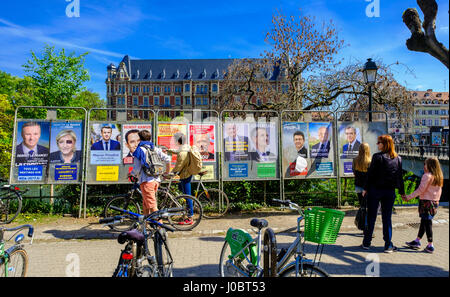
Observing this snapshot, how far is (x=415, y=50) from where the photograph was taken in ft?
14.8

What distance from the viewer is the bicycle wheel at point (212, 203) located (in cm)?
747

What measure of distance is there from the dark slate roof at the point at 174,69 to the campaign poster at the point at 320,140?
87.2m

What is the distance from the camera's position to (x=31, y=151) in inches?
285

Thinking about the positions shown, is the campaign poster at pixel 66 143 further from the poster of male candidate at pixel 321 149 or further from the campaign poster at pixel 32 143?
the poster of male candidate at pixel 321 149

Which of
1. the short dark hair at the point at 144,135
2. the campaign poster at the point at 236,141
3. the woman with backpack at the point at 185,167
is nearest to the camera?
the short dark hair at the point at 144,135

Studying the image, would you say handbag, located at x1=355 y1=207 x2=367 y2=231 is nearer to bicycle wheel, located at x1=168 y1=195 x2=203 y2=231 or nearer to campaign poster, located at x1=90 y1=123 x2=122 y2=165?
bicycle wheel, located at x1=168 y1=195 x2=203 y2=231

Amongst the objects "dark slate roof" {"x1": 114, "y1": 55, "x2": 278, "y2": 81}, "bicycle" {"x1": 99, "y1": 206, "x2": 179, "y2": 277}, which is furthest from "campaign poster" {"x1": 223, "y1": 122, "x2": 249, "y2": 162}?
"dark slate roof" {"x1": 114, "y1": 55, "x2": 278, "y2": 81}

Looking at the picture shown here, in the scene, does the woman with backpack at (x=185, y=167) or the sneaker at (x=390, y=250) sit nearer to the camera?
the sneaker at (x=390, y=250)

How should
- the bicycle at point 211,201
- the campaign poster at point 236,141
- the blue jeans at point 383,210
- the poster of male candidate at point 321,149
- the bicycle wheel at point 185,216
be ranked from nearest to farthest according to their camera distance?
the blue jeans at point 383,210, the bicycle wheel at point 185,216, the bicycle at point 211,201, the campaign poster at point 236,141, the poster of male candidate at point 321,149

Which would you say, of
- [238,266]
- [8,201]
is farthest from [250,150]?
[8,201]

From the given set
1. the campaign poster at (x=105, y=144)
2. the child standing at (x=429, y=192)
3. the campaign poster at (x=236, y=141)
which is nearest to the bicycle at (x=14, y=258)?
the campaign poster at (x=105, y=144)

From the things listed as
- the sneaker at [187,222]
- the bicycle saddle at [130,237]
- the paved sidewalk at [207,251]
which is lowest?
the paved sidewalk at [207,251]

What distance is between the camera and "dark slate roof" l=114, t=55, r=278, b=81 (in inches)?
3696
